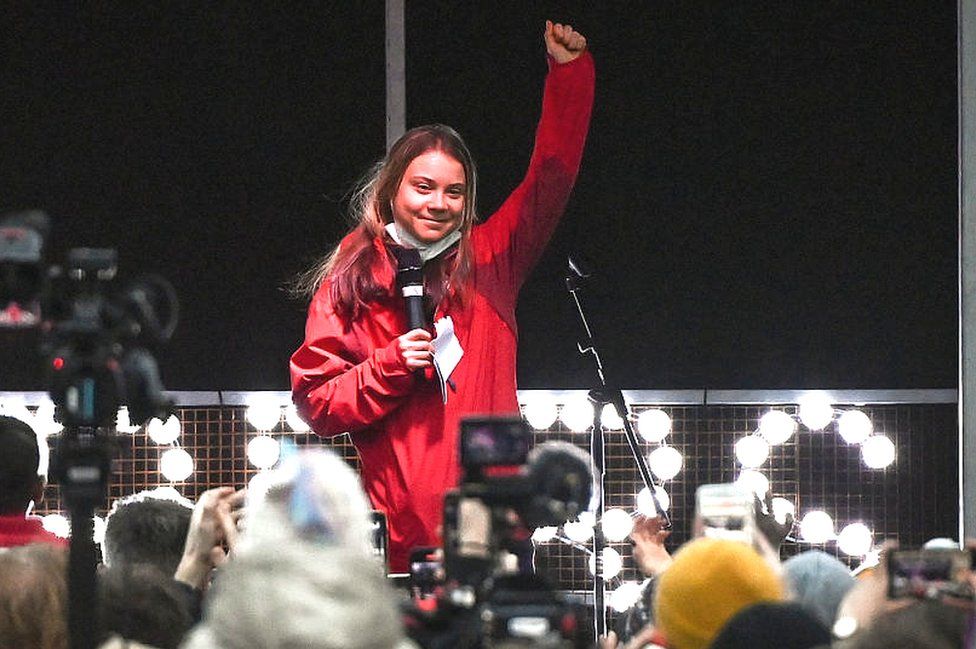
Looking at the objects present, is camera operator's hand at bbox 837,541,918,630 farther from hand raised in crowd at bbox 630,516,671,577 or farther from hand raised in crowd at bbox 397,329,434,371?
hand raised in crowd at bbox 397,329,434,371

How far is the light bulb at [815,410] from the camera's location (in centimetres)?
540

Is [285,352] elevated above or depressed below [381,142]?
below

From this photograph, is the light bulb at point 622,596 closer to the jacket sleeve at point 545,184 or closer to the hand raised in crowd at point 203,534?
the jacket sleeve at point 545,184

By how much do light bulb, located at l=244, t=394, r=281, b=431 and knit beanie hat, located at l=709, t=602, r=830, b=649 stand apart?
2921 millimetres

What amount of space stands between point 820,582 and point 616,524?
6.68 ft

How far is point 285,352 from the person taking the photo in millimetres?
5438

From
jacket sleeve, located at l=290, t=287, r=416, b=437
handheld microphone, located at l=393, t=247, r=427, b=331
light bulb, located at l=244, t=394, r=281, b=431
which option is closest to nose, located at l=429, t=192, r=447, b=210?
handheld microphone, located at l=393, t=247, r=427, b=331

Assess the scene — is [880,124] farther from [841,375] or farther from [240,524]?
[240,524]

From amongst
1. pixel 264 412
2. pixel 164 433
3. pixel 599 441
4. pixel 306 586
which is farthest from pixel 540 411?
pixel 306 586

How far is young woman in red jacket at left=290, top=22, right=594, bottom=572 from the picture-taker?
415 cm

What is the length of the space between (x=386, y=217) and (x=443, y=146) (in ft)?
0.76

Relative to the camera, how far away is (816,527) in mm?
5375

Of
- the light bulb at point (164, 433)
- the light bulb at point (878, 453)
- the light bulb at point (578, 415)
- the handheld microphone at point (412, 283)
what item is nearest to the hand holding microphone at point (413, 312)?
the handheld microphone at point (412, 283)

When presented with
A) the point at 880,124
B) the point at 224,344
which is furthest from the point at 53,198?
the point at 880,124
